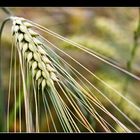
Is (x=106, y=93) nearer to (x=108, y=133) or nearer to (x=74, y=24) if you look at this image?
(x=108, y=133)

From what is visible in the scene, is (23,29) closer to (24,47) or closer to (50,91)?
(24,47)

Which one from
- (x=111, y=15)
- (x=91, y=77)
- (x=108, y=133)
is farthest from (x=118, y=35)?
(x=108, y=133)

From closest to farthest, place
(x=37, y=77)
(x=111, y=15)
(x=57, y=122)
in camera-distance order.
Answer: (x=37, y=77), (x=57, y=122), (x=111, y=15)
